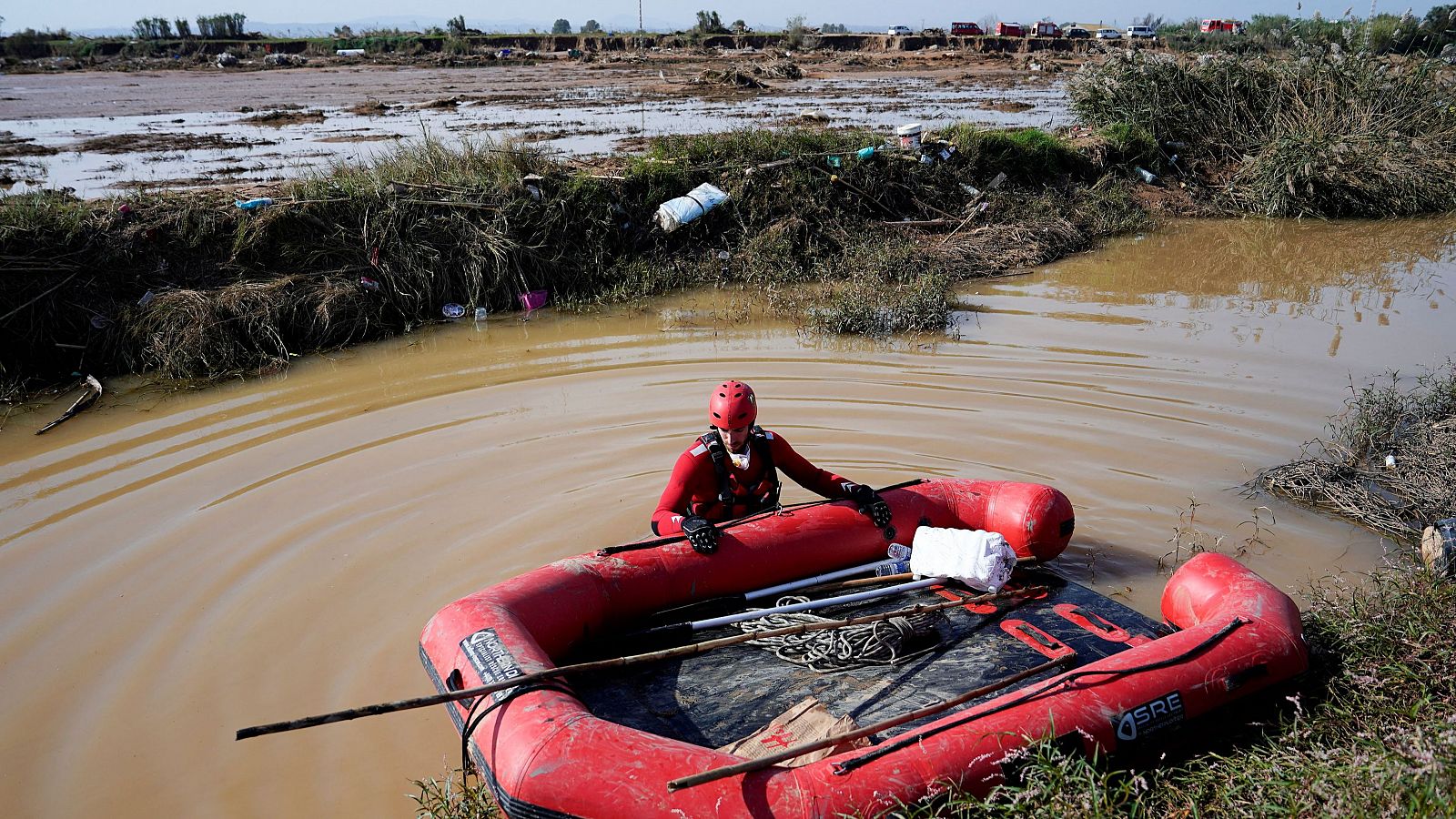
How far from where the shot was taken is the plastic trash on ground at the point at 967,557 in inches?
192

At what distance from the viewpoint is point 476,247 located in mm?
10148

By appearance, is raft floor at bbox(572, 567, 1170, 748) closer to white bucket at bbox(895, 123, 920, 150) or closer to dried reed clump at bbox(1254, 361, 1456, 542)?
dried reed clump at bbox(1254, 361, 1456, 542)

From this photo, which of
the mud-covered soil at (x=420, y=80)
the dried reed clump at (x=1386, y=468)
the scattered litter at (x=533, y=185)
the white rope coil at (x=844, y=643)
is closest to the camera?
the white rope coil at (x=844, y=643)

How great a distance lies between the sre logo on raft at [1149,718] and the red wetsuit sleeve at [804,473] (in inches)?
80.6

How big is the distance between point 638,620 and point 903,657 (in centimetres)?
130

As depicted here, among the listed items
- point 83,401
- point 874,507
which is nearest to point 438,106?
point 83,401

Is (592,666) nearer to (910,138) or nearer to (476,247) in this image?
(476,247)

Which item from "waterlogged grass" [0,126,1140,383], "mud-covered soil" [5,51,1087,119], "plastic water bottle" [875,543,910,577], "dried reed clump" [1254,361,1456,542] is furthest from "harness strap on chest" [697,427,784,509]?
"mud-covered soil" [5,51,1087,119]

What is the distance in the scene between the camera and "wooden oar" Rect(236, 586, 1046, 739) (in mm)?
3281

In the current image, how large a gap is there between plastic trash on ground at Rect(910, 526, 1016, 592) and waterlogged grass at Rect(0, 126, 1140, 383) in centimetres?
444

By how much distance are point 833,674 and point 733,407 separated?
1409mm

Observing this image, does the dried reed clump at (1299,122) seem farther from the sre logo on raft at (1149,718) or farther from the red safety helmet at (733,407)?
the sre logo on raft at (1149,718)

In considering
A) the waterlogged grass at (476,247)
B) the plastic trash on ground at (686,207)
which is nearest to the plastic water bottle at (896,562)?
the waterlogged grass at (476,247)

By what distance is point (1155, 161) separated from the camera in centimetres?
1528
